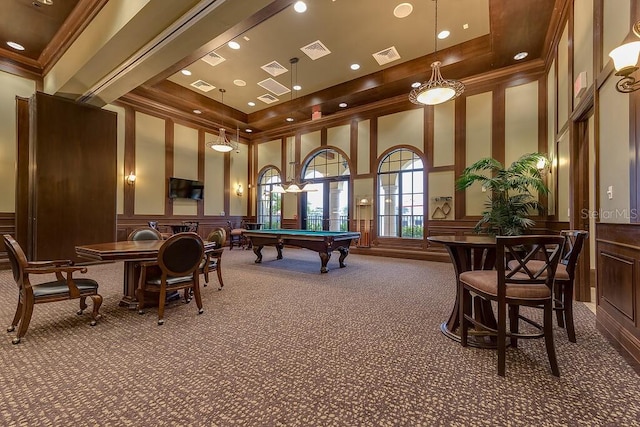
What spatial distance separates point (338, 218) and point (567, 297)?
6.66 m

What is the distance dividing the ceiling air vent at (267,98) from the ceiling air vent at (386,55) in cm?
329

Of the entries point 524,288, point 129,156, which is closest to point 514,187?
point 524,288

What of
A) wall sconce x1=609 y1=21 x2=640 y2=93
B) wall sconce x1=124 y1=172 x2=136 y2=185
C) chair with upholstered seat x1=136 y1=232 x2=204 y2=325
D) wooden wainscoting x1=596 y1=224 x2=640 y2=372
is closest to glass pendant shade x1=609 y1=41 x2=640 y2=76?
wall sconce x1=609 y1=21 x2=640 y2=93

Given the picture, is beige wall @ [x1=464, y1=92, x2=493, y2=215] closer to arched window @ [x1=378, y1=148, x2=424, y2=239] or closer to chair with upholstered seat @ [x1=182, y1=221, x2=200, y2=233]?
arched window @ [x1=378, y1=148, x2=424, y2=239]

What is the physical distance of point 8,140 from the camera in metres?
5.70

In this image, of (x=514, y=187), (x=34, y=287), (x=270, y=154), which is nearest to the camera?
(x=34, y=287)

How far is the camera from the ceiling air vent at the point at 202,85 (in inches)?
287

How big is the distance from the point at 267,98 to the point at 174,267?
21.7 feet

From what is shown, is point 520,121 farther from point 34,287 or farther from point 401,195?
point 34,287

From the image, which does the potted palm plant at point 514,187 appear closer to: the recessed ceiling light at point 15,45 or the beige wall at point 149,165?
the beige wall at point 149,165

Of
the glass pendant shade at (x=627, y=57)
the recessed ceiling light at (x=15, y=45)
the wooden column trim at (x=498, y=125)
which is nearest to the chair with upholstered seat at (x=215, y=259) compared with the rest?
the glass pendant shade at (x=627, y=57)

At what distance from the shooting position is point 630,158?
2.28m

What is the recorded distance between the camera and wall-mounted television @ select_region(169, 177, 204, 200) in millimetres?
8336

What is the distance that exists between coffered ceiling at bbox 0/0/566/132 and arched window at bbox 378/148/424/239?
5.93 ft
